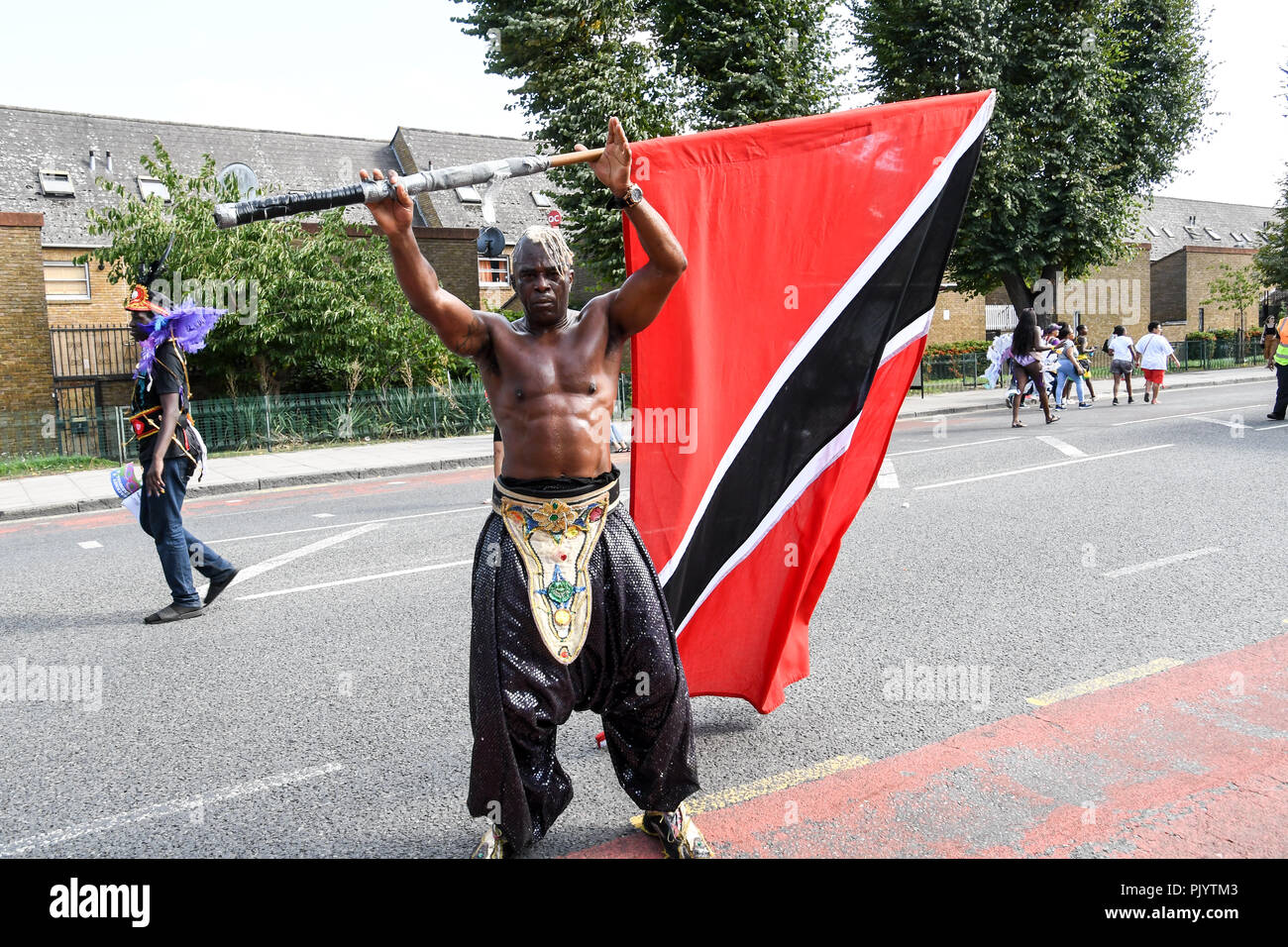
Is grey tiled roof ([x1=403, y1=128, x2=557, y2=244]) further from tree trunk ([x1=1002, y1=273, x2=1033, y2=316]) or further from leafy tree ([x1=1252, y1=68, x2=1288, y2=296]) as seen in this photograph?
leafy tree ([x1=1252, y1=68, x2=1288, y2=296])

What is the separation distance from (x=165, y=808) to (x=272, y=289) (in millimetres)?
16009

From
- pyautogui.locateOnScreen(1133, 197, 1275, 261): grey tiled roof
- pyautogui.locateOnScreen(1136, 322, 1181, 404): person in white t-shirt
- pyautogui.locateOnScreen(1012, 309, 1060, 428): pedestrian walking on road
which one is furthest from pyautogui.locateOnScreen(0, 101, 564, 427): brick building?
pyautogui.locateOnScreen(1133, 197, 1275, 261): grey tiled roof

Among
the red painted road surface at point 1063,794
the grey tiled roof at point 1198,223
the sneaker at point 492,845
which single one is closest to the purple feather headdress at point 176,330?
the sneaker at point 492,845

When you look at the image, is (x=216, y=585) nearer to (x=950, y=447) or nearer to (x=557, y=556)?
(x=557, y=556)

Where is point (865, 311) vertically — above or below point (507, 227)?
below

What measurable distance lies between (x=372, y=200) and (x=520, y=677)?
4.57 ft

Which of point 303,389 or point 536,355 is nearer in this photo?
point 536,355

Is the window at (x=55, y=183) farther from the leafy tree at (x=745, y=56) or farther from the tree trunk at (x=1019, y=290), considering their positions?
the tree trunk at (x=1019, y=290)

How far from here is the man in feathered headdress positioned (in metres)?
6.02

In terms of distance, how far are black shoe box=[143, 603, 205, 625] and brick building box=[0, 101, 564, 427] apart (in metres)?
12.0

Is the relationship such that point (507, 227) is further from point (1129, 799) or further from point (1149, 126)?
point (1129, 799)

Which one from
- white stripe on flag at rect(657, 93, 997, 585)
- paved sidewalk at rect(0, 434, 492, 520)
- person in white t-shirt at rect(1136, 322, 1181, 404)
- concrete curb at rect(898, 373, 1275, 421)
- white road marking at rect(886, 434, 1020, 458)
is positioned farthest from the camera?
concrete curb at rect(898, 373, 1275, 421)

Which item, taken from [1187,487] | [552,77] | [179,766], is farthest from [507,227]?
[179,766]

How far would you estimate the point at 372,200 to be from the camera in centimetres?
257
